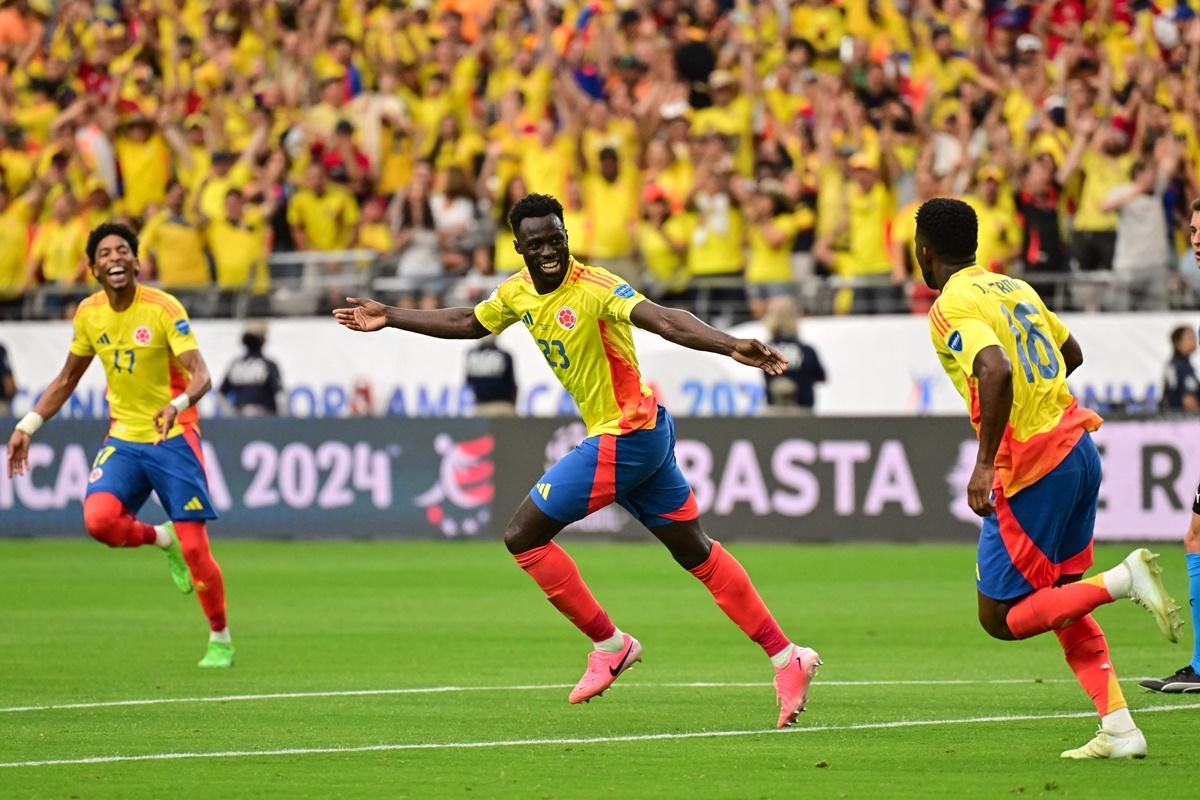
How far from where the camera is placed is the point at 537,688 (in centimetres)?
1134

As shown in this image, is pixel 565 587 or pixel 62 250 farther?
pixel 62 250

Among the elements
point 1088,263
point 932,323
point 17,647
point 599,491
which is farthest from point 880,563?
point 932,323

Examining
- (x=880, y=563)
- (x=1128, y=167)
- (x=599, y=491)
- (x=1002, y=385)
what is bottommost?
(x=880, y=563)

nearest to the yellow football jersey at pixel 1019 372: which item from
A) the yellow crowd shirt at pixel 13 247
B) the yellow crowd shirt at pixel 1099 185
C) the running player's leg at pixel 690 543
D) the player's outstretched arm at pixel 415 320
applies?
the running player's leg at pixel 690 543

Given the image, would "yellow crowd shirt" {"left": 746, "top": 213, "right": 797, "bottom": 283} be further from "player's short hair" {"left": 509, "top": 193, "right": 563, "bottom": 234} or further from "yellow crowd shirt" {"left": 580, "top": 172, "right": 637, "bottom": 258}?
"player's short hair" {"left": 509, "top": 193, "right": 563, "bottom": 234}

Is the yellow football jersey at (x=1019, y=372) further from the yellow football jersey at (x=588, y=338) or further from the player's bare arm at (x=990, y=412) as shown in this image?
the yellow football jersey at (x=588, y=338)

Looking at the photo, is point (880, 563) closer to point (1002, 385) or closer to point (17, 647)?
point (17, 647)

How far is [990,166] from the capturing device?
866 inches

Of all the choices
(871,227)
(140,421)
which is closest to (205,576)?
(140,421)

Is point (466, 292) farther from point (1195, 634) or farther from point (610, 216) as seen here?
point (1195, 634)

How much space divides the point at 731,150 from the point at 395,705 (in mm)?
14174

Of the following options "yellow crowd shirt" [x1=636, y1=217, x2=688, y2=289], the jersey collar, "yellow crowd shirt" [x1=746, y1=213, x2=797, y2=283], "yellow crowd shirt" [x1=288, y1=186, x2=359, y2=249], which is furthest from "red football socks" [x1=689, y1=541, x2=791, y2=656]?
"yellow crowd shirt" [x1=288, y1=186, x2=359, y2=249]

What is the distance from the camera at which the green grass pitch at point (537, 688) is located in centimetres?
802

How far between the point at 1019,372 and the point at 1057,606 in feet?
3.15
